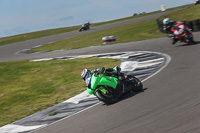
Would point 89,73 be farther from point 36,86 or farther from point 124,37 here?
point 124,37

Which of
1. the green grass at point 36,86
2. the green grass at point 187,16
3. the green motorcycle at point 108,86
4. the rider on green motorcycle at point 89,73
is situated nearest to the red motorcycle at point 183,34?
the green grass at point 36,86

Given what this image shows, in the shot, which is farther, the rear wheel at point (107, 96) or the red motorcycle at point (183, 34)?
the red motorcycle at point (183, 34)

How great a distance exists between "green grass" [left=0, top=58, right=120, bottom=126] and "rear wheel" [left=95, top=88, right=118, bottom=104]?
246cm

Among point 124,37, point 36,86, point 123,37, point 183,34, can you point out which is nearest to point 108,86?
point 36,86

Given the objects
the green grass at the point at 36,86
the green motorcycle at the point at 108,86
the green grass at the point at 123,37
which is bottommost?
the green grass at the point at 36,86

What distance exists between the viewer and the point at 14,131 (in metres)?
8.24

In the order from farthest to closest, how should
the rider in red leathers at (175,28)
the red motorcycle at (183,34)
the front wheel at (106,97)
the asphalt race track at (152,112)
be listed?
the rider in red leathers at (175,28)
the red motorcycle at (183,34)
the front wheel at (106,97)
the asphalt race track at (152,112)

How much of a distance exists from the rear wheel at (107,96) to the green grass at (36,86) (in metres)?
2.46

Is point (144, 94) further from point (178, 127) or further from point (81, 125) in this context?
point (178, 127)

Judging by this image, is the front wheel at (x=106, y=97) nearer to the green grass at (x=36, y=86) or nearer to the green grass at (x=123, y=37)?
the green grass at (x=36, y=86)

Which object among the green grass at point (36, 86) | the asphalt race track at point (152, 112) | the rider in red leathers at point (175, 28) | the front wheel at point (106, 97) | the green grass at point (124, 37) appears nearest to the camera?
the asphalt race track at point (152, 112)

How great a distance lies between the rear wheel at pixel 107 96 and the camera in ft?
27.5

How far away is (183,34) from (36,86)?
799 cm

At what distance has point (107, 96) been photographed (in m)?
8.48
